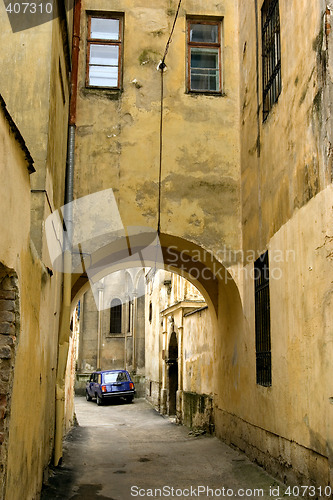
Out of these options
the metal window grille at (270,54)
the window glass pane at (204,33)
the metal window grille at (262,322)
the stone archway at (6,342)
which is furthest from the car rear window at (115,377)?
the stone archway at (6,342)

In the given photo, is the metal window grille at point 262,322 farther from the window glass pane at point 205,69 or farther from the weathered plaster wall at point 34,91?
the window glass pane at point 205,69

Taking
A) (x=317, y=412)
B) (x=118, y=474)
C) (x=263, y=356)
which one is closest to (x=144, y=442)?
(x=118, y=474)

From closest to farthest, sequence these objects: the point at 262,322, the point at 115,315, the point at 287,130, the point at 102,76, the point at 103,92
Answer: the point at 287,130
the point at 262,322
the point at 103,92
the point at 102,76
the point at 115,315

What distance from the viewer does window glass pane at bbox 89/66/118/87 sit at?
9.65 meters

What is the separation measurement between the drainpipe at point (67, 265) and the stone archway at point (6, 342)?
399cm

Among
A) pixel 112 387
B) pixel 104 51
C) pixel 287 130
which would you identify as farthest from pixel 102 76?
pixel 112 387

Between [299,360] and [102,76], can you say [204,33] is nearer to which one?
[102,76]

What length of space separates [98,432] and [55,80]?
9459 millimetres

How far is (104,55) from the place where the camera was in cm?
975

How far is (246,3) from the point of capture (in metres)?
9.27

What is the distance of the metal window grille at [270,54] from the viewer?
24.8ft

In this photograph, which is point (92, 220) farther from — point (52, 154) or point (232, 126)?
point (232, 126)

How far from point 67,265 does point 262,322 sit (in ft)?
10.4

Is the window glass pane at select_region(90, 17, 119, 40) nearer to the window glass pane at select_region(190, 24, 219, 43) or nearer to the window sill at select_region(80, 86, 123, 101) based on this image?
the window sill at select_region(80, 86, 123, 101)
